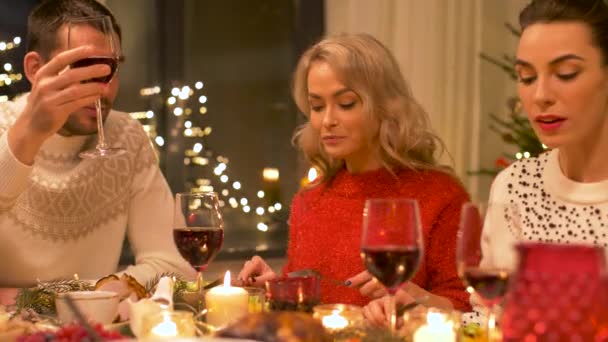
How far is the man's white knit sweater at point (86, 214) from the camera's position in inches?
94.5

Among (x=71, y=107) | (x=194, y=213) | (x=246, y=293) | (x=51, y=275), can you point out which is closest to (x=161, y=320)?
(x=246, y=293)

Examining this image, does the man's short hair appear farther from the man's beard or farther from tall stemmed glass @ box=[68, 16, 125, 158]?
tall stemmed glass @ box=[68, 16, 125, 158]

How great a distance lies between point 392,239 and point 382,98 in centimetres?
122

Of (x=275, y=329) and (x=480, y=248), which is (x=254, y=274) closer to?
(x=480, y=248)

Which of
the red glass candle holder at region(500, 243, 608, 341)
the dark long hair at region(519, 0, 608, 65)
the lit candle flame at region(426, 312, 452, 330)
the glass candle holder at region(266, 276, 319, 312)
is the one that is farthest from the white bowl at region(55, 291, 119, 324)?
the dark long hair at region(519, 0, 608, 65)

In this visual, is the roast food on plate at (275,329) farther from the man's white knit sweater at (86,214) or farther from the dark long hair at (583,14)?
the man's white knit sweater at (86,214)

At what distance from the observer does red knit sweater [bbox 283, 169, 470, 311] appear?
7.37 feet

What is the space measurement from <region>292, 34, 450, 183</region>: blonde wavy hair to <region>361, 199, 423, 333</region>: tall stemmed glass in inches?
43.8

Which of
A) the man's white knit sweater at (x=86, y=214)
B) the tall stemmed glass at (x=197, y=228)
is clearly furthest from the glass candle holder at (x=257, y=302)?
the man's white knit sweater at (x=86, y=214)

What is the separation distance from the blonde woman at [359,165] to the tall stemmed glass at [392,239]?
0.96 metres

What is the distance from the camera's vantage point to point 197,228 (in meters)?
1.66

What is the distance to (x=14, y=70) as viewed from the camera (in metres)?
3.77

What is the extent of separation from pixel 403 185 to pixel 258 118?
232 centimetres

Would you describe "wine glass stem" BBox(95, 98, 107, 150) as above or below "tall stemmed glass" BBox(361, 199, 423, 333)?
above
